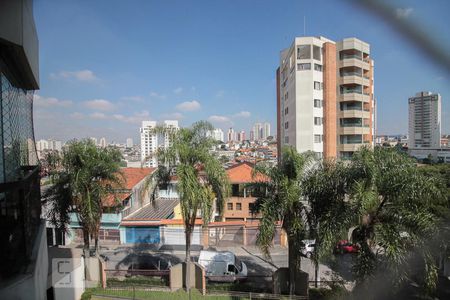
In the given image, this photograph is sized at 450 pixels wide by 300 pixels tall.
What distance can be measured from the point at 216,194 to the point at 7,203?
491 cm

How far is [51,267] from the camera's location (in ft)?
21.5

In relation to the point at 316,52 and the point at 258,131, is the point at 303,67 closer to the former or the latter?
the point at 316,52

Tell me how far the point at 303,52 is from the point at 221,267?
65.2 feet

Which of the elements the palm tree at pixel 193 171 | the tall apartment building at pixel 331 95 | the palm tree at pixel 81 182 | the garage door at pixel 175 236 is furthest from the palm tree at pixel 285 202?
the tall apartment building at pixel 331 95

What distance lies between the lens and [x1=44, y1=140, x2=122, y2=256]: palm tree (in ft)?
26.9

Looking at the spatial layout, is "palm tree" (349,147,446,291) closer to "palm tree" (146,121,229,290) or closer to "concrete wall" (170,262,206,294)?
"palm tree" (146,121,229,290)

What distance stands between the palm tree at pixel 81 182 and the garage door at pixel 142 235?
7.24 meters

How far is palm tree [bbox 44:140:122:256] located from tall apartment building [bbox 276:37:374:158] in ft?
61.8

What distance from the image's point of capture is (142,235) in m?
16.0

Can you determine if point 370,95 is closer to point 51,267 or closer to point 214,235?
point 214,235

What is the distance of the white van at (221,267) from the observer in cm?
988

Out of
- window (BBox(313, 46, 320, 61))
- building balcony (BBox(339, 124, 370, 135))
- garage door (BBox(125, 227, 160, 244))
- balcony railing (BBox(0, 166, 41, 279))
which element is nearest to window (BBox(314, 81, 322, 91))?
window (BBox(313, 46, 320, 61))

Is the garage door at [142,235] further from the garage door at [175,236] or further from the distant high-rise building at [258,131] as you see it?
the distant high-rise building at [258,131]

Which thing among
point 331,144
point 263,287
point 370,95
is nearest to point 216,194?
point 263,287
